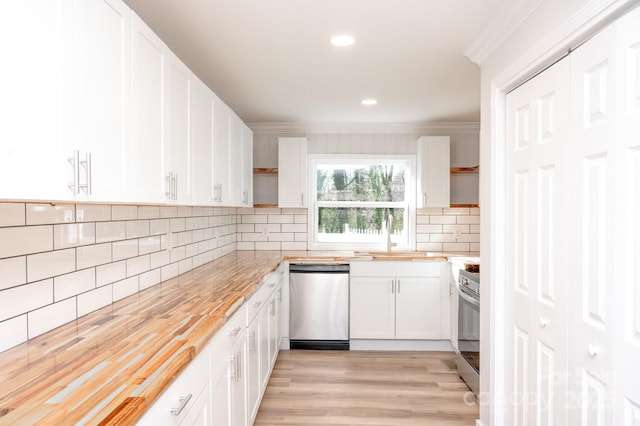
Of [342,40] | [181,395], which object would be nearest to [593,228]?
[181,395]

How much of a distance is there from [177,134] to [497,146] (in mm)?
1744

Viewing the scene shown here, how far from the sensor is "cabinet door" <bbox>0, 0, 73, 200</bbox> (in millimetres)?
956

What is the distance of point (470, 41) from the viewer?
2.46 m

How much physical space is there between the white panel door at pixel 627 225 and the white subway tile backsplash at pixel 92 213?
6.76 ft

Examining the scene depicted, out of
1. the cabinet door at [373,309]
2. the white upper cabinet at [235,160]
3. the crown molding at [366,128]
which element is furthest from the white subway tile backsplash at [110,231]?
the crown molding at [366,128]

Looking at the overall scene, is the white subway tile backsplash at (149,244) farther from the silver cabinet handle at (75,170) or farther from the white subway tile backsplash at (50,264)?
the silver cabinet handle at (75,170)

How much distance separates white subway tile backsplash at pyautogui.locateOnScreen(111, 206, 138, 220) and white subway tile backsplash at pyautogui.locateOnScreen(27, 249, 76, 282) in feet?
1.23

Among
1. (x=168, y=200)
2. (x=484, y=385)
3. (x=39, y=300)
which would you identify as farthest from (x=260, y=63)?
(x=484, y=385)

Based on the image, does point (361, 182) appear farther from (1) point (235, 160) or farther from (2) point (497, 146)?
(2) point (497, 146)

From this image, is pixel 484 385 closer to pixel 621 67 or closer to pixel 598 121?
pixel 598 121

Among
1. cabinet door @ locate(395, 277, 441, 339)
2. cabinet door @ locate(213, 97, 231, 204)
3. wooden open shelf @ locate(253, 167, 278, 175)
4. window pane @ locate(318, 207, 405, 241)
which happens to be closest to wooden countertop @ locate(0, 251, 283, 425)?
cabinet door @ locate(213, 97, 231, 204)

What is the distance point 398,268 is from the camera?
4.15 meters

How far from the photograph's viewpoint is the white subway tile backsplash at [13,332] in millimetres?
1352

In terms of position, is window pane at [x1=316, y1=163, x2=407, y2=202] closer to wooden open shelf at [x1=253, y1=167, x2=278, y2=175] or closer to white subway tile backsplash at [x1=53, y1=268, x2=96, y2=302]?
wooden open shelf at [x1=253, y1=167, x2=278, y2=175]
